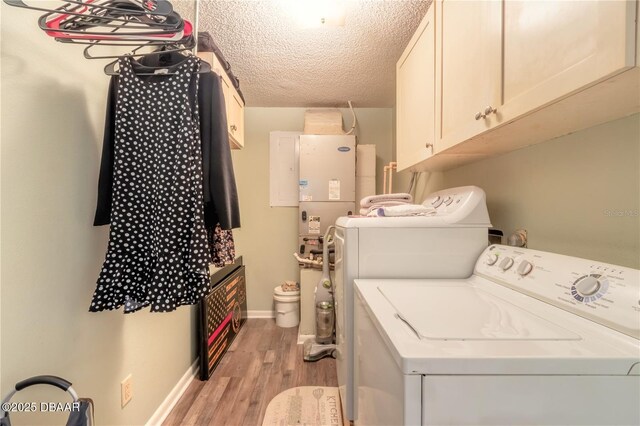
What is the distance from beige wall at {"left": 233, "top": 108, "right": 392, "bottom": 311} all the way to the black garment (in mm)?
1919

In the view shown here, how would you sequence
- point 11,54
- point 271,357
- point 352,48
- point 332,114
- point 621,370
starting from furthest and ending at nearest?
1. point 332,114
2. point 271,357
3. point 352,48
4. point 11,54
5. point 621,370

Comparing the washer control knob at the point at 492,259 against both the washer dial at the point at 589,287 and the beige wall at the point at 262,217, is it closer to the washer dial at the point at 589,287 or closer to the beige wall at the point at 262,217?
the washer dial at the point at 589,287

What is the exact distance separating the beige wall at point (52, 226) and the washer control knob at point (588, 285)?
161 centimetres

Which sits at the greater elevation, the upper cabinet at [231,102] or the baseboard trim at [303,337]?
the upper cabinet at [231,102]

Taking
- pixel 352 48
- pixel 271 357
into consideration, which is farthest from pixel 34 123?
pixel 271 357

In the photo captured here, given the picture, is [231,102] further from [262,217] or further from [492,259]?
[492,259]

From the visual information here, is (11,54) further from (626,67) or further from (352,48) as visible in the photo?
(352,48)

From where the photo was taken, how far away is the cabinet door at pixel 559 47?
53 cm

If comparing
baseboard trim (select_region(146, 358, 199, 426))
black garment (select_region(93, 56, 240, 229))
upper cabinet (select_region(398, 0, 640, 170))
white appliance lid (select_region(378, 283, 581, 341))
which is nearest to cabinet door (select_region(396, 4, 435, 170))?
upper cabinet (select_region(398, 0, 640, 170))

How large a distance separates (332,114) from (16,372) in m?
2.79

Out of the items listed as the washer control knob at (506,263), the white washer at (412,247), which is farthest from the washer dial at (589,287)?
the white washer at (412,247)

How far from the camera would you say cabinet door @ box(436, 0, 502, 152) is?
0.89m

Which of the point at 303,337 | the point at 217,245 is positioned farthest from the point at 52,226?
the point at 303,337

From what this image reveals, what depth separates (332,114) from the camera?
2887 mm
